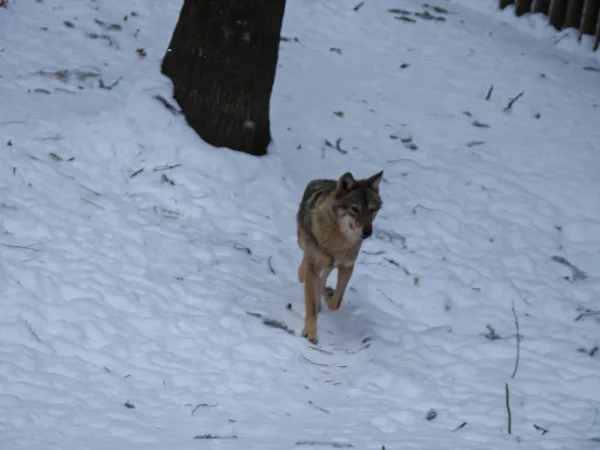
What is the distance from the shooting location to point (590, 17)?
13.4 m

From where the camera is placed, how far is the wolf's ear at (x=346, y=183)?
6.69 m

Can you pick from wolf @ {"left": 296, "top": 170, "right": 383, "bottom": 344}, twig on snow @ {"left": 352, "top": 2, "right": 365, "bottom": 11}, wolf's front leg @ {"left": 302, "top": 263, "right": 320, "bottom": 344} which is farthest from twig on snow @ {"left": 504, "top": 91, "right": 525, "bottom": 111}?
wolf's front leg @ {"left": 302, "top": 263, "right": 320, "bottom": 344}

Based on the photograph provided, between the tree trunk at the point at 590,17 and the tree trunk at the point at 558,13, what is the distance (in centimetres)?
41

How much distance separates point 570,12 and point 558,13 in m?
0.24

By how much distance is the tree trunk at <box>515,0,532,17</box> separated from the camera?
14180 mm

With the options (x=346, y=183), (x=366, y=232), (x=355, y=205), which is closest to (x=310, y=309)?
(x=366, y=232)

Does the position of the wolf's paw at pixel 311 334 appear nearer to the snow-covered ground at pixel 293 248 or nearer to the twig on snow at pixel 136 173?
the snow-covered ground at pixel 293 248

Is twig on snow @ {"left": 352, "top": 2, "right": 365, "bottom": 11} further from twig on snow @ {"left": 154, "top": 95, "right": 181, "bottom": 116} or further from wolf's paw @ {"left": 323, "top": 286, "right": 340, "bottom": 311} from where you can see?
wolf's paw @ {"left": 323, "top": 286, "right": 340, "bottom": 311}

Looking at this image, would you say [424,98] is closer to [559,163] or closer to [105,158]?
[559,163]

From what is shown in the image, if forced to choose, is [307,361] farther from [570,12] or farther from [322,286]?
[570,12]

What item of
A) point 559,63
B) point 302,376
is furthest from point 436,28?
point 302,376

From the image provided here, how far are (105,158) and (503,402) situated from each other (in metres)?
4.65

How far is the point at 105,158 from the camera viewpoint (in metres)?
8.55

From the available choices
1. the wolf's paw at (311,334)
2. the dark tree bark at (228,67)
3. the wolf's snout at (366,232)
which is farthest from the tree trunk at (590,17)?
the wolf's paw at (311,334)
